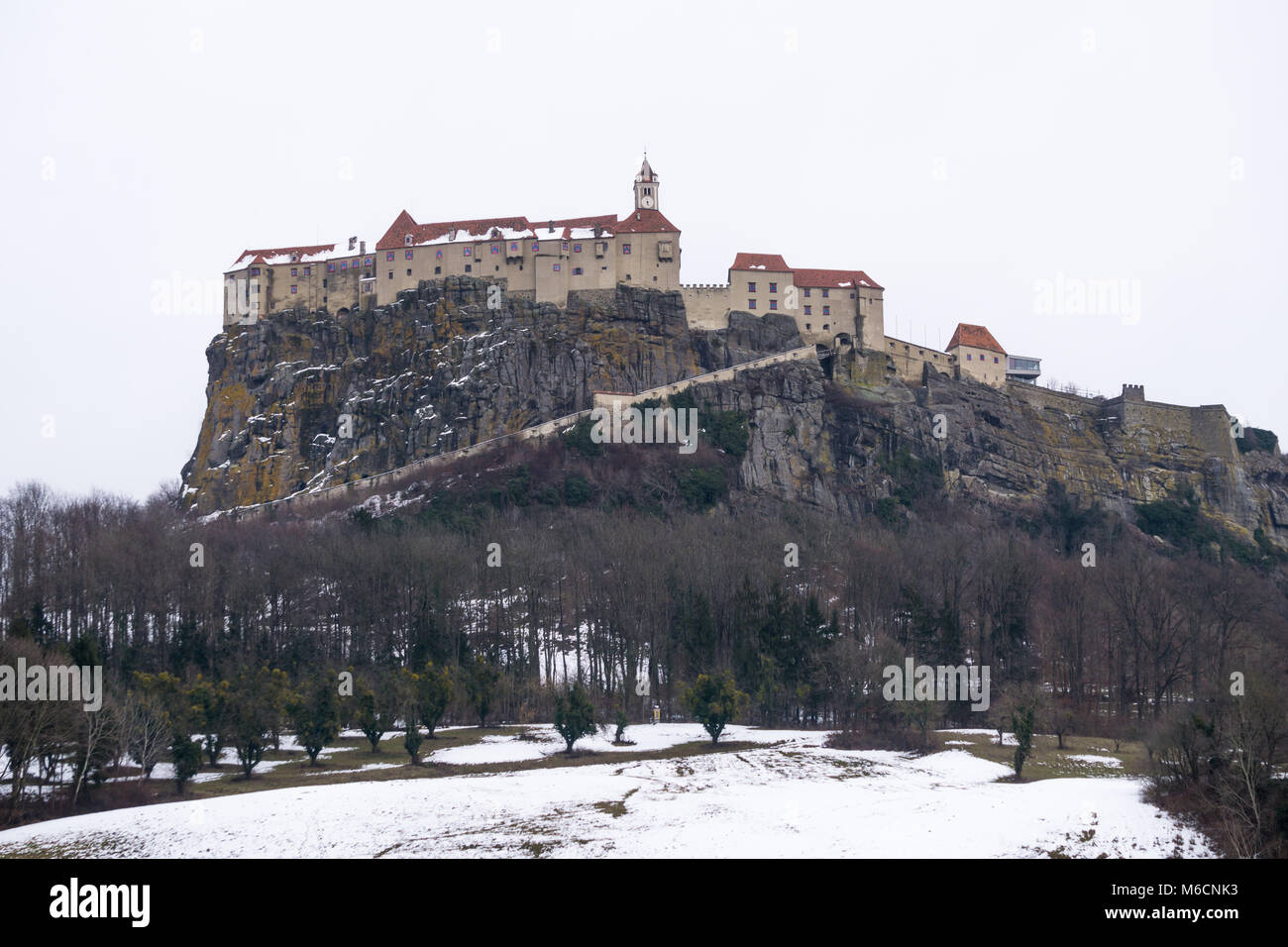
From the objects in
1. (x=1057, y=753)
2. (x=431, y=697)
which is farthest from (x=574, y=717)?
(x=1057, y=753)

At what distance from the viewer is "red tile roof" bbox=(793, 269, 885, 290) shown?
114188 mm

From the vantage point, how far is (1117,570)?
275ft

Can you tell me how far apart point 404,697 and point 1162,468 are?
85230 mm

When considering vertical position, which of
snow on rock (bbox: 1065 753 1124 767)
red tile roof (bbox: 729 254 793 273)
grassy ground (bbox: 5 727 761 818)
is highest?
red tile roof (bbox: 729 254 793 273)

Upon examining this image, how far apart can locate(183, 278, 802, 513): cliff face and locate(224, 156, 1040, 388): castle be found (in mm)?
1619

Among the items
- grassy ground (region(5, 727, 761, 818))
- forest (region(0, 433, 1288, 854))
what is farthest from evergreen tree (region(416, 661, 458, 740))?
grassy ground (region(5, 727, 761, 818))

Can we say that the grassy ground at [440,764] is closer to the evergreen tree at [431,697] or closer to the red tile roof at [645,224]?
the evergreen tree at [431,697]

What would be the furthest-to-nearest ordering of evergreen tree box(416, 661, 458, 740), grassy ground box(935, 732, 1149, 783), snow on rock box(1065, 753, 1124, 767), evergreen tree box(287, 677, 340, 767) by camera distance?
evergreen tree box(416, 661, 458, 740), snow on rock box(1065, 753, 1124, 767), evergreen tree box(287, 677, 340, 767), grassy ground box(935, 732, 1149, 783)

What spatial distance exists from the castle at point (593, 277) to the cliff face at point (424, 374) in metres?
1.62

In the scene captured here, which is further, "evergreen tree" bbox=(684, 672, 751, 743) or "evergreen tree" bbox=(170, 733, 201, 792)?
"evergreen tree" bbox=(684, 672, 751, 743)

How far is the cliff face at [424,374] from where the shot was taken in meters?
106

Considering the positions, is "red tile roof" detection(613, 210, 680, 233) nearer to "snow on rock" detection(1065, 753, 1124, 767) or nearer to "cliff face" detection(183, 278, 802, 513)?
"cliff face" detection(183, 278, 802, 513)

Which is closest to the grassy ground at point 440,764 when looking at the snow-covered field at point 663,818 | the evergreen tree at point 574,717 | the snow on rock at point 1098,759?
the snow on rock at point 1098,759
